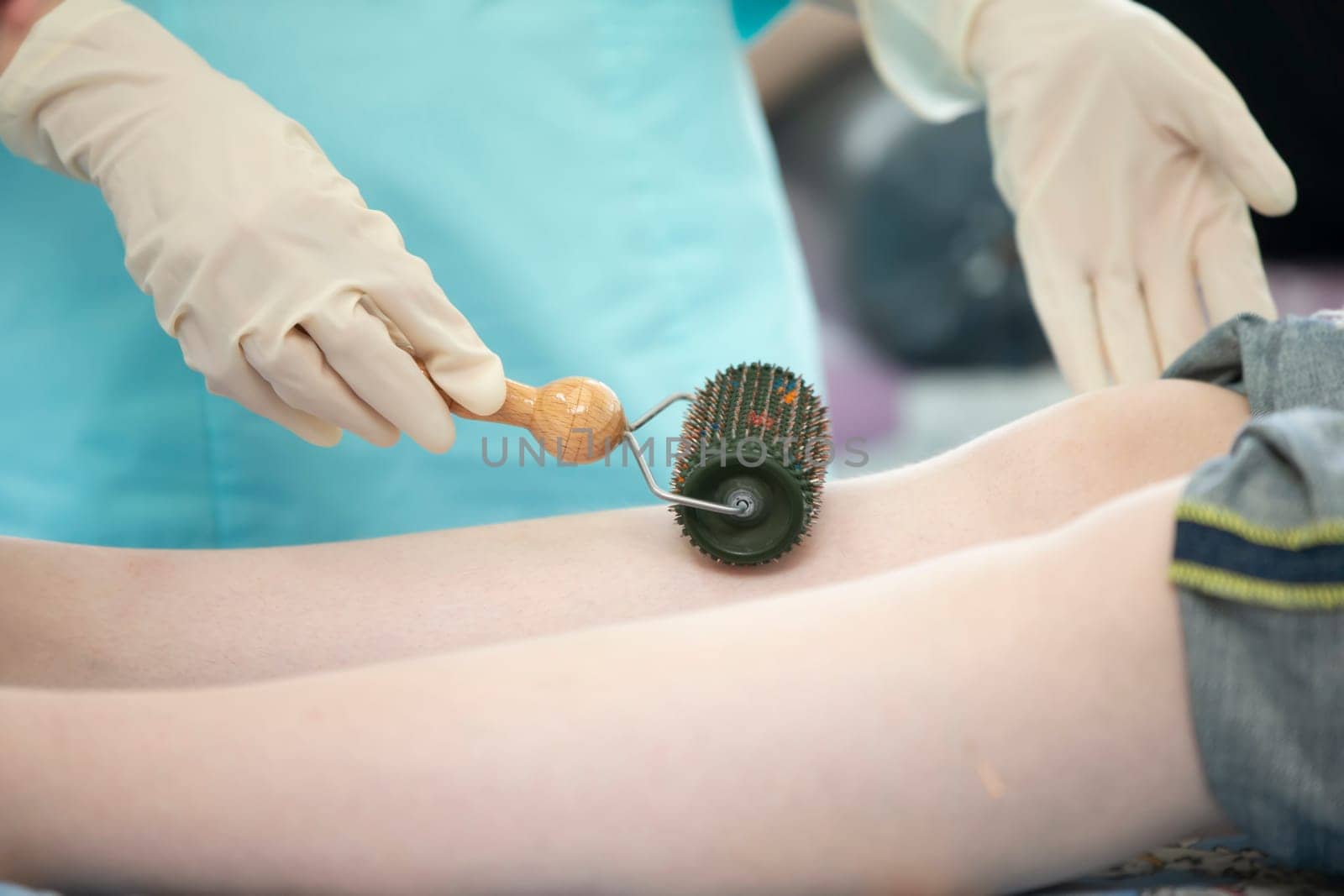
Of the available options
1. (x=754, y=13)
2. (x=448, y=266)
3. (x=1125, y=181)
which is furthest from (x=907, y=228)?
(x=448, y=266)

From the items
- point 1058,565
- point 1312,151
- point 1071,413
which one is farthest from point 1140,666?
point 1312,151

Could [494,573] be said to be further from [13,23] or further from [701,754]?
[13,23]

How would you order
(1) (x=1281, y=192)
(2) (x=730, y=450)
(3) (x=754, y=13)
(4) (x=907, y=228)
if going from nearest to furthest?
(2) (x=730, y=450)
(1) (x=1281, y=192)
(3) (x=754, y=13)
(4) (x=907, y=228)

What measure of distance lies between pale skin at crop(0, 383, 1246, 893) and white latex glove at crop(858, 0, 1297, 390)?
0.65 metres

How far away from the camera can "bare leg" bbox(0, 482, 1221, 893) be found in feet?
1.43

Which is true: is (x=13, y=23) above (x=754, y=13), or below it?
below

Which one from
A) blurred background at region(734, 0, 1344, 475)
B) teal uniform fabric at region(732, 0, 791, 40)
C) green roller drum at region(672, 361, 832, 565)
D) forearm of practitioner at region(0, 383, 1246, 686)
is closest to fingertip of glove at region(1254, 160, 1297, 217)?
forearm of practitioner at region(0, 383, 1246, 686)

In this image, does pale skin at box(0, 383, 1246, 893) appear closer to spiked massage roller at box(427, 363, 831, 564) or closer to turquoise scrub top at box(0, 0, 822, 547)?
spiked massage roller at box(427, 363, 831, 564)

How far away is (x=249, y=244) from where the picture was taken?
2.38ft

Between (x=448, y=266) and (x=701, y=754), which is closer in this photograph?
(x=701, y=754)

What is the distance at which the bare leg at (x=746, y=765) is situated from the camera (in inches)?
17.2

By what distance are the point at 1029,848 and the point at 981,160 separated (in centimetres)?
189

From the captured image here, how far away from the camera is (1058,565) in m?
0.46

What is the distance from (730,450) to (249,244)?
1.20 ft
